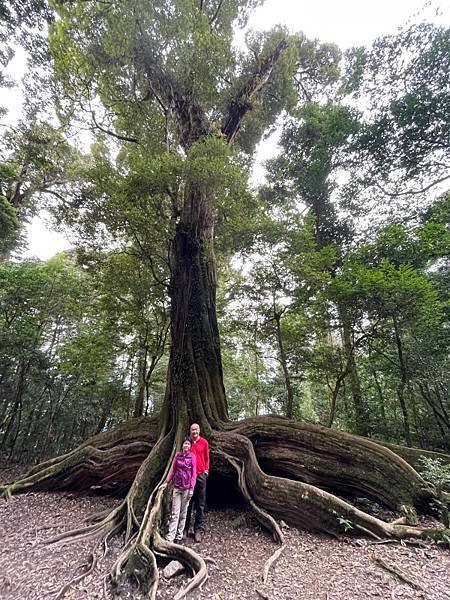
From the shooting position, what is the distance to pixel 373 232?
31.2ft

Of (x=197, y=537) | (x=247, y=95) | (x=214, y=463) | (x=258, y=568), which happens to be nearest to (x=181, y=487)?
(x=197, y=537)

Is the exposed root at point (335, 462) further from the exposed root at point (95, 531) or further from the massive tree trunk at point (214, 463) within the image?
the exposed root at point (95, 531)

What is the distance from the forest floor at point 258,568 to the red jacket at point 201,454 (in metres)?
0.81

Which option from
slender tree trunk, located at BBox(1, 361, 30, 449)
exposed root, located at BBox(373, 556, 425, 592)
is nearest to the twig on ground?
exposed root, located at BBox(373, 556, 425, 592)

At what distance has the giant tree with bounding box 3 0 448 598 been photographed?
11.8 ft

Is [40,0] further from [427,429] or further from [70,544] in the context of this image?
[427,429]

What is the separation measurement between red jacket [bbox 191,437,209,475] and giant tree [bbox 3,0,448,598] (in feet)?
1.90

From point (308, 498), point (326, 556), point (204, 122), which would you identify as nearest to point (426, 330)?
point (308, 498)

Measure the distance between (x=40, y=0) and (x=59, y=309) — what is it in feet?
30.6

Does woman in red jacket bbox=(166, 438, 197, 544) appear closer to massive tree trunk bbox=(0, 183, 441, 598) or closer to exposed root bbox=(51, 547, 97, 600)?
massive tree trunk bbox=(0, 183, 441, 598)

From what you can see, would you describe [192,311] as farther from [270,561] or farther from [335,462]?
[270,561]

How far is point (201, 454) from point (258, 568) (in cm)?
145

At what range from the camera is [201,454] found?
4.05 metres

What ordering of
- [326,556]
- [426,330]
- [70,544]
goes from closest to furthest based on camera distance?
[326,556]
[70,544]
[426,330]
